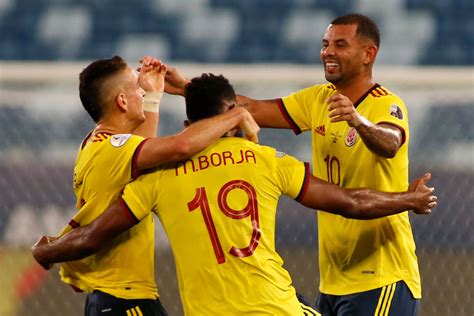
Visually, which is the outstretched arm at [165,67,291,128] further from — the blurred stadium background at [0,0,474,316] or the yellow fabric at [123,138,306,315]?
the yellow fabric at [123,138,306,315]

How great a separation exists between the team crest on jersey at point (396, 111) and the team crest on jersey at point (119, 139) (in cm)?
107

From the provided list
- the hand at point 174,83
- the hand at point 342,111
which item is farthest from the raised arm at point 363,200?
the hand at point 174,83

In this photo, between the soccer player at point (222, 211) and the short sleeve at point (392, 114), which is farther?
the short sleeve at point (392, 114)

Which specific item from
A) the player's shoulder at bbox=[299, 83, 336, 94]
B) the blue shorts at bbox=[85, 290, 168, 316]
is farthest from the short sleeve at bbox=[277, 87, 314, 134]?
the blue shorts at bbox=[85, 290, 168, 316]

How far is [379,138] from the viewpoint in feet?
11.5

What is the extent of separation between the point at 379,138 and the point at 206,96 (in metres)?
0.68

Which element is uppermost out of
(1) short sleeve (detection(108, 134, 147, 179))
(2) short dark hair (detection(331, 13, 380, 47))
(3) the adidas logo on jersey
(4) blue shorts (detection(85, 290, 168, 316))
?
(2) short dark hair (detection(331, 13, 380, 47))

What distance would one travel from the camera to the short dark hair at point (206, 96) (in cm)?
331

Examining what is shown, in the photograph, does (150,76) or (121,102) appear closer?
(121,102)

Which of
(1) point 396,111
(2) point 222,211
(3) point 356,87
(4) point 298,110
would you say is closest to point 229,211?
(2) point 222,211

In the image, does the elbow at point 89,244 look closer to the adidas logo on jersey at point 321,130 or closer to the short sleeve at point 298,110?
the adidas logo on jersey at point 321,130

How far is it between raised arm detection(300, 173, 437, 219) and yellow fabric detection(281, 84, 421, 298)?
296 millimetres

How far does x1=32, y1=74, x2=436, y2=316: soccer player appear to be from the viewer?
10.6ft

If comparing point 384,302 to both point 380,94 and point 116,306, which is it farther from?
point 116,306
